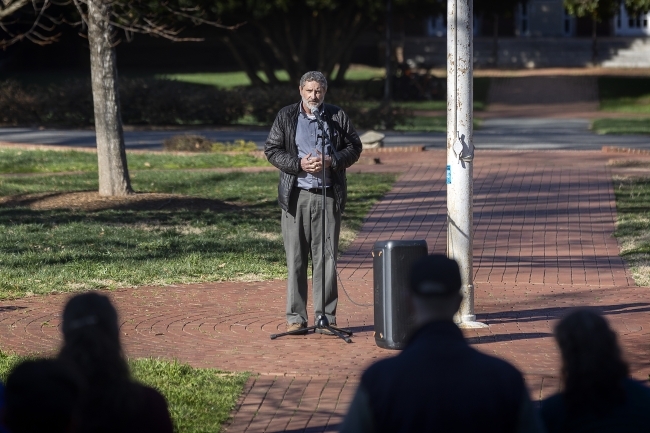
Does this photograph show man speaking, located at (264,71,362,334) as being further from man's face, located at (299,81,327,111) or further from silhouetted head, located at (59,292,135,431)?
silhouetted head, located at (59,292,135,431)

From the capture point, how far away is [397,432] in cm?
287

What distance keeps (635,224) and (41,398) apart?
11.5 meters

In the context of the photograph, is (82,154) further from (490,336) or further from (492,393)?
(492,393)

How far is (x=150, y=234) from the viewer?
12125 millimetres

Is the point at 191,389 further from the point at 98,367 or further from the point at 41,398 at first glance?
the point at 41,398

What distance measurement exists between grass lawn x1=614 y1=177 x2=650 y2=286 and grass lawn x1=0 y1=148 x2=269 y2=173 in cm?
709

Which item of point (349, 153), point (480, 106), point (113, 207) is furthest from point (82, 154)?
point (480, 106)

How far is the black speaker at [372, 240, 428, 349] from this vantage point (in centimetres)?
696

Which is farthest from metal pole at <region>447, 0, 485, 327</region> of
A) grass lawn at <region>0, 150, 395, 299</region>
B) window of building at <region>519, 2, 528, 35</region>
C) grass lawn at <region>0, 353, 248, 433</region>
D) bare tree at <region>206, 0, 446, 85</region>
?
window of building at <region>519, 2, 528, 35</region>

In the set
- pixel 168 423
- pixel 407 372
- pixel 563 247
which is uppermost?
pixel 407 372

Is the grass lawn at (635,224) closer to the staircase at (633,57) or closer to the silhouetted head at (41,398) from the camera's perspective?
the silhouetted head at (41,398)

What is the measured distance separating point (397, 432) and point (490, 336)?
4.98m

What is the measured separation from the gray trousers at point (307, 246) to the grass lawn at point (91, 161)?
1201 centimetres

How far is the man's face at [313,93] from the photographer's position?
7.14 metres
